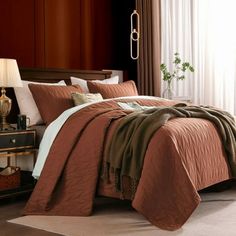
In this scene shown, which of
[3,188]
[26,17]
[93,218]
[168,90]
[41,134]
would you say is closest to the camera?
[93,218]

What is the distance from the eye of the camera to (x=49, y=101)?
4141mm

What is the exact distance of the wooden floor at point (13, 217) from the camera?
2.86m

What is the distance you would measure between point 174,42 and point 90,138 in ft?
11.1

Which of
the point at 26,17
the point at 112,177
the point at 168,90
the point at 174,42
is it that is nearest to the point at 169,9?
the point at 174,42

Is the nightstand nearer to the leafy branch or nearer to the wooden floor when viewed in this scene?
the wooden floor

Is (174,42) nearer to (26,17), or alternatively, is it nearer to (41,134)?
(26,17)

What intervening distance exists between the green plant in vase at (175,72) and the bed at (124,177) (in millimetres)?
2368

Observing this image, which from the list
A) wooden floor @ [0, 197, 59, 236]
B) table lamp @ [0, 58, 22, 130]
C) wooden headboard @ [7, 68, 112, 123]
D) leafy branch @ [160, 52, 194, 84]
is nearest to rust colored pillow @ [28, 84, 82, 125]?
table lamp @ [0, 58, 22, 130]

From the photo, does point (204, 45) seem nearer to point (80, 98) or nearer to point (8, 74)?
point (80, 98)

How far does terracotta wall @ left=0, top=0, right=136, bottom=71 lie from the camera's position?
5.00 m

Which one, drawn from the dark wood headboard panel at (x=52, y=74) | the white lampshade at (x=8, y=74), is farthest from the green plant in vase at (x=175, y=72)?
the white lampshade at (x=8, y=74)

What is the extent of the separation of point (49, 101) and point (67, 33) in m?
1.79

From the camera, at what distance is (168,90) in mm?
6137

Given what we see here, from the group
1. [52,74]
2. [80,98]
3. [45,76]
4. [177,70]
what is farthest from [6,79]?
[177,70]
